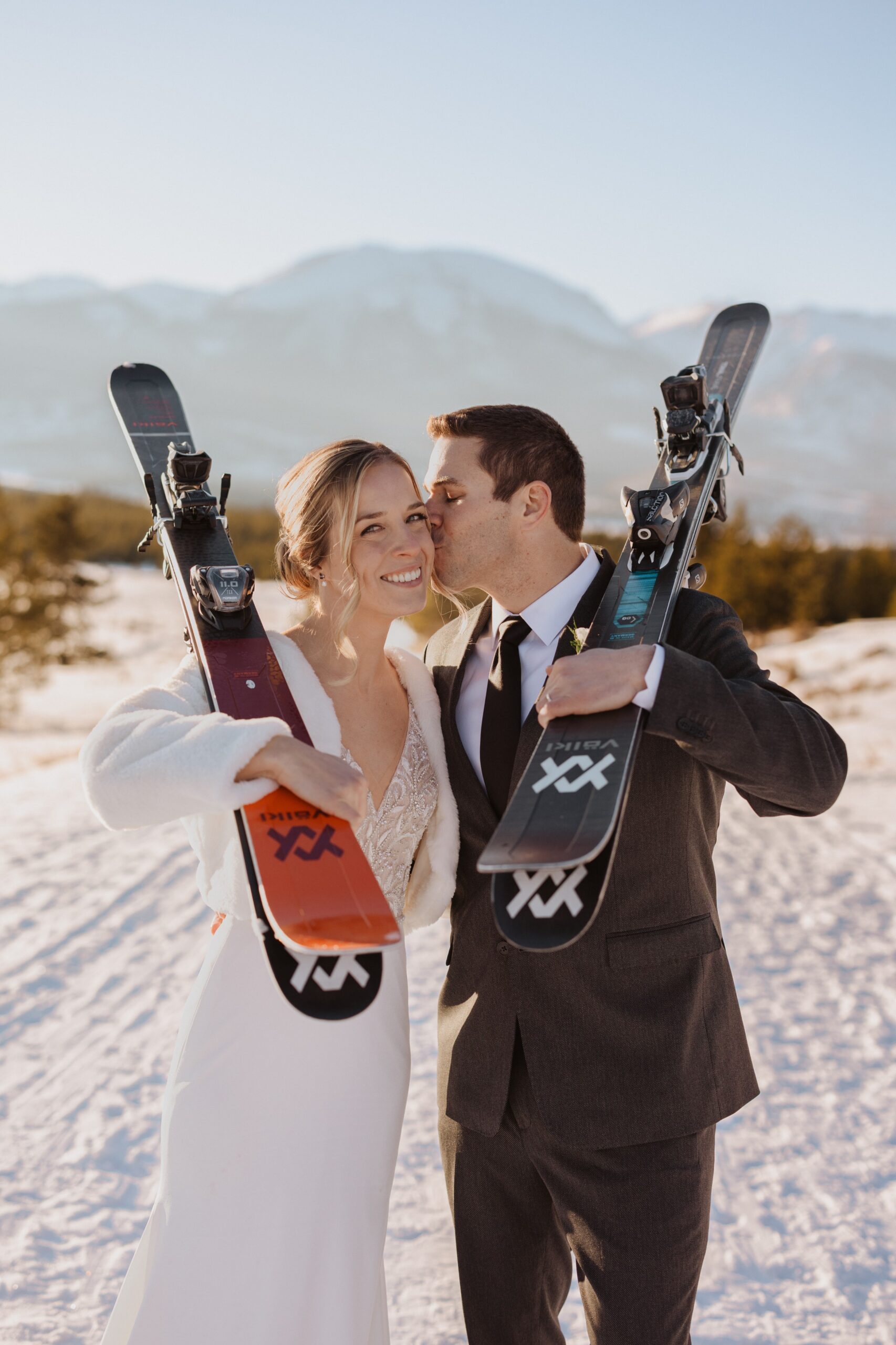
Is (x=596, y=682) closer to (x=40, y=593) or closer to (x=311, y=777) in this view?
(x=311, y=777)

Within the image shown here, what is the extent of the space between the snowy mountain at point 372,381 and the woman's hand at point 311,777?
106 meters

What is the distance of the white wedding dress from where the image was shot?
6.54 ft

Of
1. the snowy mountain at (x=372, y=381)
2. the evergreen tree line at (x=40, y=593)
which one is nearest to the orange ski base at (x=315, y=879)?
the evergreen tree line at (x=40, y=593)

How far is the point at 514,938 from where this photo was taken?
144 cm

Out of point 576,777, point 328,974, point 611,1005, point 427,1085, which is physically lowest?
point 427,1085

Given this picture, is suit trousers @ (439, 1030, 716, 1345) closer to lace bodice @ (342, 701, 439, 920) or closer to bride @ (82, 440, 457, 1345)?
bride @ (82, 440, 457, 1345)

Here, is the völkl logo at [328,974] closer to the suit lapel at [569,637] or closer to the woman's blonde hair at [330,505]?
the suit lapel at [569,637]

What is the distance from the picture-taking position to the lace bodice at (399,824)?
2211 mm

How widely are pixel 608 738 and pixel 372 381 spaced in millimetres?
167429

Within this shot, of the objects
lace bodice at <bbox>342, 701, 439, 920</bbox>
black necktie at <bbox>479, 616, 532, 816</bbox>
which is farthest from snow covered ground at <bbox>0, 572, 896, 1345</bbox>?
black necktie at <bbox>479, 616, 532, 816</bbox>

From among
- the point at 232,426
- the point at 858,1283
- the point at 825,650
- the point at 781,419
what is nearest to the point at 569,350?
the point at 781,419

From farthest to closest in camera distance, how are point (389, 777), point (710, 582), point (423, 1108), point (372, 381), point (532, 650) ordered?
point (372, 381), point (710, 582), point (423, 1108), point (389, 777), point (532, 650)

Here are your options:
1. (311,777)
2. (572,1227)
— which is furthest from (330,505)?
(572,1227)

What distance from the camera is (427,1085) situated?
4.38 meters
